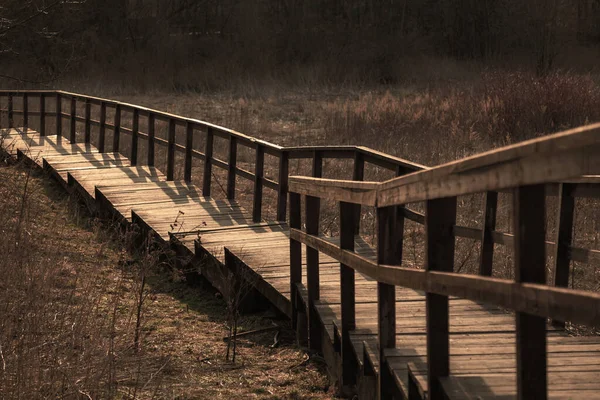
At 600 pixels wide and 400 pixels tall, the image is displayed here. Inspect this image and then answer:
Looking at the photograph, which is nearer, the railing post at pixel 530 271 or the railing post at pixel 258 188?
the railing post at pixel 530 271

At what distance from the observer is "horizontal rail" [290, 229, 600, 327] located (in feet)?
8.65

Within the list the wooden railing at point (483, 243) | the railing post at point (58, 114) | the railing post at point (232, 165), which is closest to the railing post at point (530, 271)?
the wooden railing at point (483, 243)

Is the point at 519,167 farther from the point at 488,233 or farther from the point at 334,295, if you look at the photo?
the point at 334,295

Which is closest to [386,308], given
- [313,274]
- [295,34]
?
[313,274]

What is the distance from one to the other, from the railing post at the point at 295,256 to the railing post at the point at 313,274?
373 mm

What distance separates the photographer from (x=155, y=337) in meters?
7.32

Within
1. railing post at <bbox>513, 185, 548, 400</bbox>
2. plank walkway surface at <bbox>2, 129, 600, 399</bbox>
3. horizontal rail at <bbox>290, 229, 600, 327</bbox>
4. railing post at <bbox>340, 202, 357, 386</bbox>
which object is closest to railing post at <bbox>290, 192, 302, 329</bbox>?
plank walkway surface at <bbox>2, 129, 600, 399</bbox>

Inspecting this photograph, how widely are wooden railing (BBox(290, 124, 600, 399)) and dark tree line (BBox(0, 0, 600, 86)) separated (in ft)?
107

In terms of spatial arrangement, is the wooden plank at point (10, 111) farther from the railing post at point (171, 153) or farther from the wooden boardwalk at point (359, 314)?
the wooden boardwalk at point (359, 314)

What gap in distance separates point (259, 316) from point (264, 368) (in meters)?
1.35

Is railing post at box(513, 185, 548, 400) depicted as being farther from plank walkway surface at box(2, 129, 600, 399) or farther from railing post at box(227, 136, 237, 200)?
railing post at box(227, 136, 237, 200)

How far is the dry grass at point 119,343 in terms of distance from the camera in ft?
16.2

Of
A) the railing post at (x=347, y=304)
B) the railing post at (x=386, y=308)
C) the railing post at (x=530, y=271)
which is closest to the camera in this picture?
the railing post at (x=530, y=271)

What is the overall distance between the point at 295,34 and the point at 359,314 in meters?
38.3
